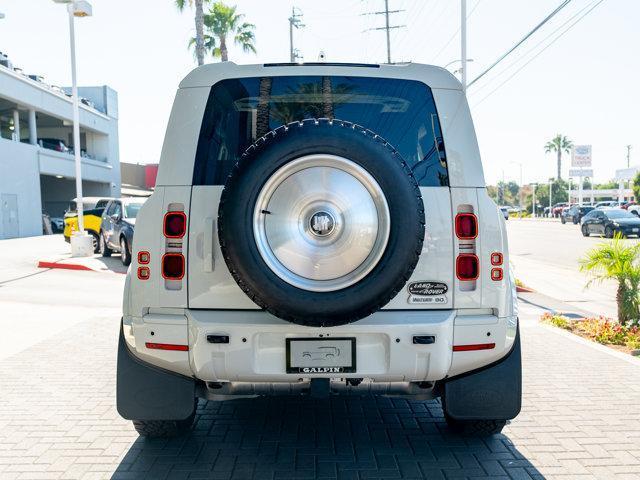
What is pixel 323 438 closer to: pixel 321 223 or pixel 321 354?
pixel 321 354

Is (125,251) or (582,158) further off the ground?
(582,158)

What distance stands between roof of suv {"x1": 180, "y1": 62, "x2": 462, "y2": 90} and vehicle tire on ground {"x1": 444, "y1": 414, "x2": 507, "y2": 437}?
2.10 meters

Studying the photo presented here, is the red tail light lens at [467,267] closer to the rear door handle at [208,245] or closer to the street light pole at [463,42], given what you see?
the rear door handle at [208,245]

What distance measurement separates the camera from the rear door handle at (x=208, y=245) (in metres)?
3.14

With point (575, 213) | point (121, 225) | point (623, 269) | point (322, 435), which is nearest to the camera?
point (322, 435)

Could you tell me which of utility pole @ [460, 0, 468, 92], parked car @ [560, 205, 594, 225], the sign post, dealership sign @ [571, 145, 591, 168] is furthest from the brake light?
dealership sign @ [571, 145, 591, 168]

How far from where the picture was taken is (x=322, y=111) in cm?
331

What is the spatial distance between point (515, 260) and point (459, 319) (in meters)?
16.0

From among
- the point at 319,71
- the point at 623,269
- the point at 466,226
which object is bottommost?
the point at 623,269

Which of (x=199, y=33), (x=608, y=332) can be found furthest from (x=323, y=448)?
(x=199, y=33)

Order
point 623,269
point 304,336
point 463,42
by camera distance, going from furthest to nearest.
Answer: point 463,42, point 623,269, point 304,336

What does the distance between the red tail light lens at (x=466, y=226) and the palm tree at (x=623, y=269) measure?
4556mm

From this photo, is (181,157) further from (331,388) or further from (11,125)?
(11,125)

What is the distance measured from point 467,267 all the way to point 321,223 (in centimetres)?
89
